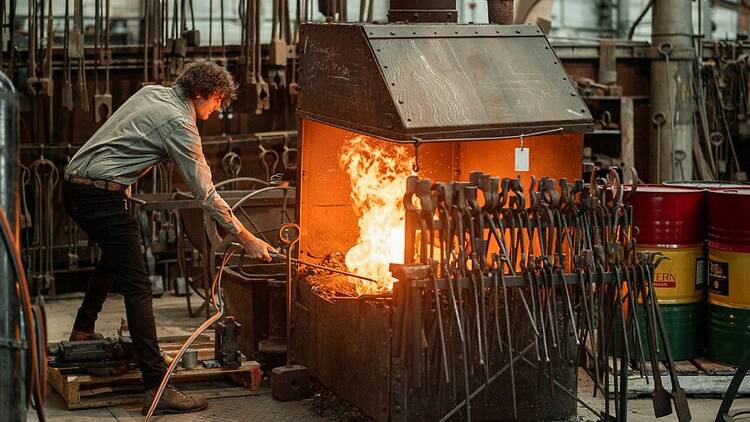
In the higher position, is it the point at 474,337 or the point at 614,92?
the point at 614,92

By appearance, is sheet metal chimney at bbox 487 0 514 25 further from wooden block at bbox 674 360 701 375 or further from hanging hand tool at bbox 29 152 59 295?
hanging hand tool at bbox 29 152 59 295

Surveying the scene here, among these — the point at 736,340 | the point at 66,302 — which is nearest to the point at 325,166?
the point at 736,340

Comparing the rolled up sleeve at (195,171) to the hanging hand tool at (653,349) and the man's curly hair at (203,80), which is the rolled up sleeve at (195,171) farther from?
the hanging hand tool at (653,349)

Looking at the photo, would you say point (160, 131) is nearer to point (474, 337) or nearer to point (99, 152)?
point (99, 152)

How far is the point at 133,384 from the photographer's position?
6.34 meters

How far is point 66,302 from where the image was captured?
892 cm

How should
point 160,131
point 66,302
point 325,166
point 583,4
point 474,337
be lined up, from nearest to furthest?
point 474,337 < point 160,131 < point 325,166 < point 66,302 < point 583,4

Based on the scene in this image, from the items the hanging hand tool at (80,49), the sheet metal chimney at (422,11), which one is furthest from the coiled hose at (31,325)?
the hanging hand tool at (80,49)

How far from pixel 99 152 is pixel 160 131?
1.07 feet

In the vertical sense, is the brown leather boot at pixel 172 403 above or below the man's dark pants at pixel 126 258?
below

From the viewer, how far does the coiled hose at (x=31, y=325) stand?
4070 millimetres

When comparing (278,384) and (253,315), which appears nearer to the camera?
(278,384)

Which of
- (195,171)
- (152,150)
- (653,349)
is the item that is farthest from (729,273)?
(152,150)

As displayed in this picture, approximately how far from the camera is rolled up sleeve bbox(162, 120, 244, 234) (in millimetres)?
5914
